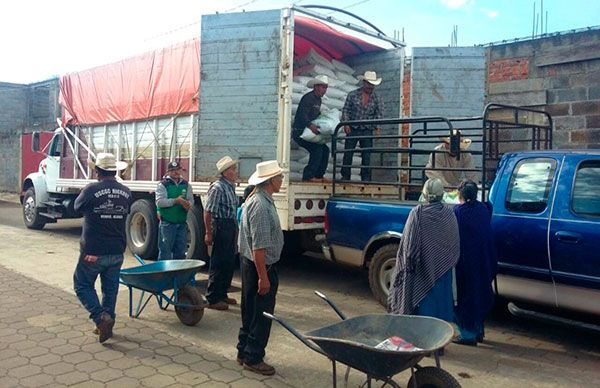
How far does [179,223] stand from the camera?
6.66 metres

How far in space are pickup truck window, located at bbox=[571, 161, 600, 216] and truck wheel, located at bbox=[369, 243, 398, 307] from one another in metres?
1.86

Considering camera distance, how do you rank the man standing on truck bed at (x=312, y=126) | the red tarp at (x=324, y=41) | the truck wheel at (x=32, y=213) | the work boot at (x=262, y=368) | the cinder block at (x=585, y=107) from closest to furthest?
1. the work boot at (x=262, y=368)
2. the man standing on truck bed at (x=312, y=126)
3. the red tarp at (x=324, y=41)
4. the cinder block at (x=585, y=107)
5. the truck wheel at (x=32, y=213)

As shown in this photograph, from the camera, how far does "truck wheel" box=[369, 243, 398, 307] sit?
230 inches

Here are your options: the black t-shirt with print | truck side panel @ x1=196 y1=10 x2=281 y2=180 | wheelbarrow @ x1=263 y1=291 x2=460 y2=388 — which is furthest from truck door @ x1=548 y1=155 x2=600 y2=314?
the black t-shirt with print

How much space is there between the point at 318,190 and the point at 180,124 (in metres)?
2.81

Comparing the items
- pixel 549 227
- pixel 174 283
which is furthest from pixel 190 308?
pixel 549 227

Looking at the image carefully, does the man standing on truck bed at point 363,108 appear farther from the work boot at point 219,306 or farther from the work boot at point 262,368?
the work boot at point 262,368

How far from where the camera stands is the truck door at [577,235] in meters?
4.50

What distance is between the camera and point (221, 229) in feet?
19.7

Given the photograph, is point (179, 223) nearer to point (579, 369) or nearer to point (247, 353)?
point (247, 353)

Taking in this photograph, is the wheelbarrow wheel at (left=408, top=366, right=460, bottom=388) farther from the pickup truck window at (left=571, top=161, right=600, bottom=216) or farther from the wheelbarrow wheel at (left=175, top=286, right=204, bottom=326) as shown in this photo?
the wheelbarrow wheel at (left=175, top=286, right=204, bottom=326)

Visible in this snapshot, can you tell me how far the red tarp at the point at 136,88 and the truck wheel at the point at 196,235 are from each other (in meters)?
1.55

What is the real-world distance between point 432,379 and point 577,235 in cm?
226

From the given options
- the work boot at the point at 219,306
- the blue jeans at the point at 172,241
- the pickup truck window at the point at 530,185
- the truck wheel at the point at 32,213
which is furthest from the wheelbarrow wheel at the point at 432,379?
the truck wheel at the point at 32,213
